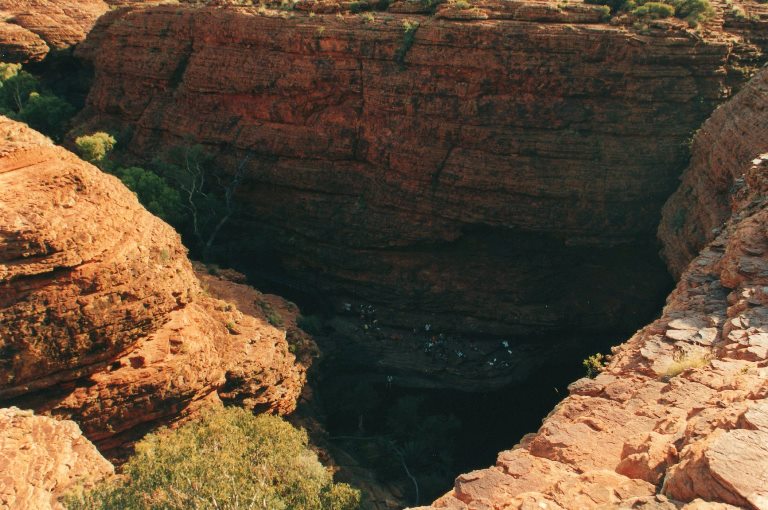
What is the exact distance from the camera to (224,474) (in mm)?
10570

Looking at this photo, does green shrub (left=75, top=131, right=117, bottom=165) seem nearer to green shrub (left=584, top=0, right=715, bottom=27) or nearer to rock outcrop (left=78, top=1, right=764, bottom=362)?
rock outcrop (left=78, top=1, right=764, bottom=362)

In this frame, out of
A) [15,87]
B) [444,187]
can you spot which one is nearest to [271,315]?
[444,187]

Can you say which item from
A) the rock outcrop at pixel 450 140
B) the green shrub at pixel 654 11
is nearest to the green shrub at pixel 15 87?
the rock outcrop at pixel 450 140

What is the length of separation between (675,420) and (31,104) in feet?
102

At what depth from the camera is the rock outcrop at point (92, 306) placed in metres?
11.2

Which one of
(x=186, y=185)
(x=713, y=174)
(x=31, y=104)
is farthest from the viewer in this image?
(x=31, y=104)

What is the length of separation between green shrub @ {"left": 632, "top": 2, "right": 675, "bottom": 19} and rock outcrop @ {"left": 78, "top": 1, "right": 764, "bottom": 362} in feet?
2.50

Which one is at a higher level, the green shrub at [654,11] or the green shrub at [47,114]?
the green shrub at [654,11]

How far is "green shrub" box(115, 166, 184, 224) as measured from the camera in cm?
2314

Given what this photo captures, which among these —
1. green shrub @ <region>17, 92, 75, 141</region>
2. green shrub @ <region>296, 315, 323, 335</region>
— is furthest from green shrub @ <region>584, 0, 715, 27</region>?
green shrub @ <region>17, 92, 75, 141</region>

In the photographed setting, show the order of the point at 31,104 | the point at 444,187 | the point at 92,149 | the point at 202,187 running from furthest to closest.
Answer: the point at 31,104 → the point at 202,187 → the point at 92,149 → the point at 444,187

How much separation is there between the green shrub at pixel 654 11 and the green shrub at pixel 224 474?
16867mm

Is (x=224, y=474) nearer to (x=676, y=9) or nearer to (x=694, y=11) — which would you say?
(x=694, y=11)

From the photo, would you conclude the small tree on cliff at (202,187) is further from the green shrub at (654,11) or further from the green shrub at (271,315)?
the green shrub at (654,11)
